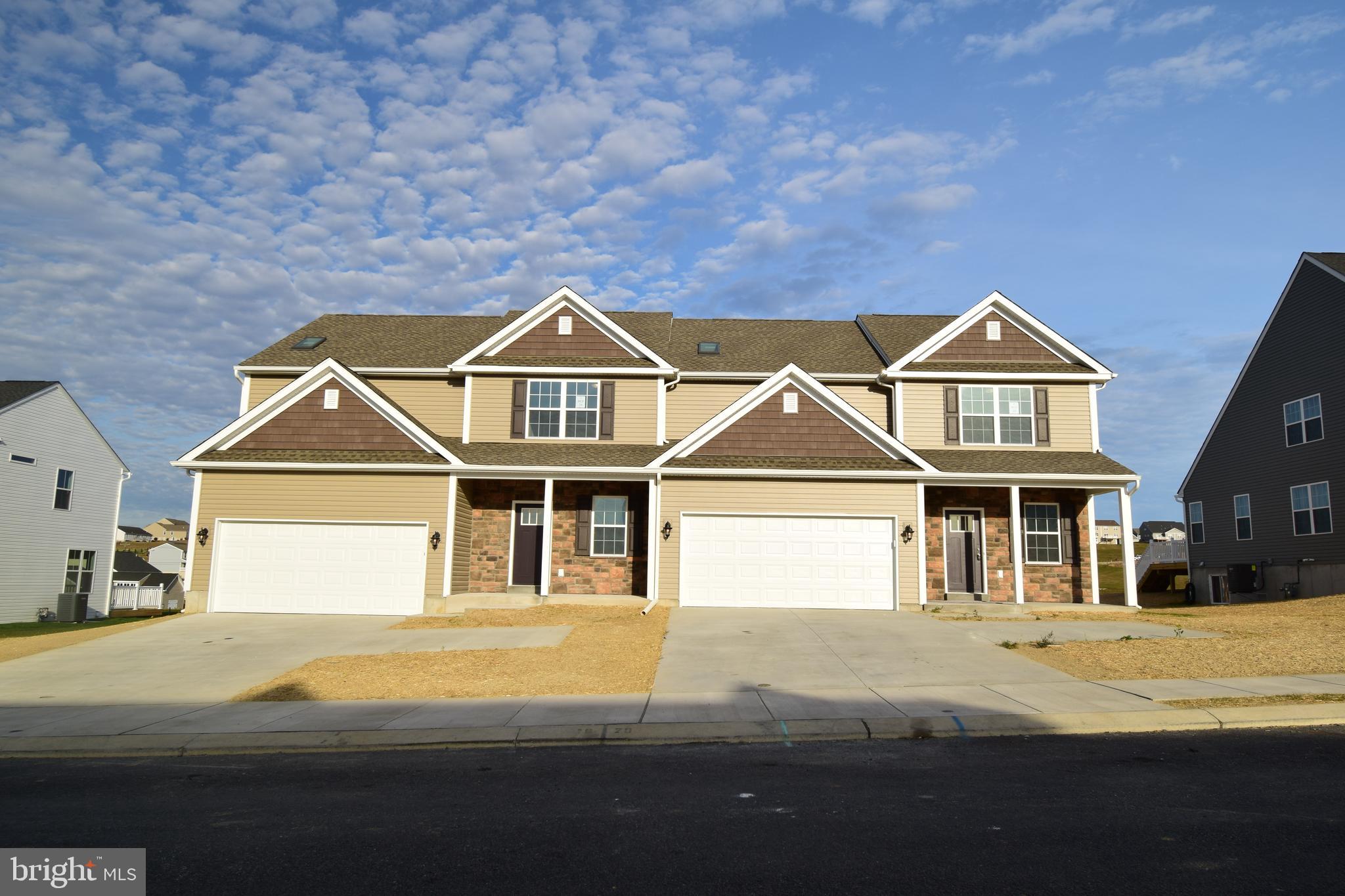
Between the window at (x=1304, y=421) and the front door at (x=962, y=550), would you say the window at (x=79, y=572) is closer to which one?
the front door at (x=962, y=550)

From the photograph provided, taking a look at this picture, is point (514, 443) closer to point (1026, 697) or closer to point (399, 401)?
point (399, 401)

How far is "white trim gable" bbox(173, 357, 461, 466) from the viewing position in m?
19.4

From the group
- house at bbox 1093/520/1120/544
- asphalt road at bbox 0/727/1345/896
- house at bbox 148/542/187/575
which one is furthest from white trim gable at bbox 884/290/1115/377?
house at bbox 1093/520/1120/544

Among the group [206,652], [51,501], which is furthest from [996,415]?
[51,501]

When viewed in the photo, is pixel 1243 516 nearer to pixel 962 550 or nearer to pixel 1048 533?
pixel 1048 533

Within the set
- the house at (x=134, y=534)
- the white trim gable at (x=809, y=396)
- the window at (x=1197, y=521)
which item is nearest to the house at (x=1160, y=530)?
the window at (x=1197, y=521)

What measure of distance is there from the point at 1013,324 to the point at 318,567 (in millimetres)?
18219

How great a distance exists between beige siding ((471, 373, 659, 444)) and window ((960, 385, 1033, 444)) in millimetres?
7994

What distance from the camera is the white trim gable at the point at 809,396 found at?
19.2 meters

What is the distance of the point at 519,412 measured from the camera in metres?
21.2

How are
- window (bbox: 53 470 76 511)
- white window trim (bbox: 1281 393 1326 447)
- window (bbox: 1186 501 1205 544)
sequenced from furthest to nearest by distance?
window (bbox: 1186 501 1205 544)
window (bbox: 53 470 76 511)
white window trim (bbox: 1281 393 1326 447)

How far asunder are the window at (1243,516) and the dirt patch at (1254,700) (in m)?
21.6

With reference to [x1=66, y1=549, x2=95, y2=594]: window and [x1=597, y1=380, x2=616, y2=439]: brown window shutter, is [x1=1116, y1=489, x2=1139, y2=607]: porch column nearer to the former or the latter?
[x1=597, y1=380, x2=616, y2=439]: brown window shutter

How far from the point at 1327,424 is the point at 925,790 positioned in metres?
24.6
